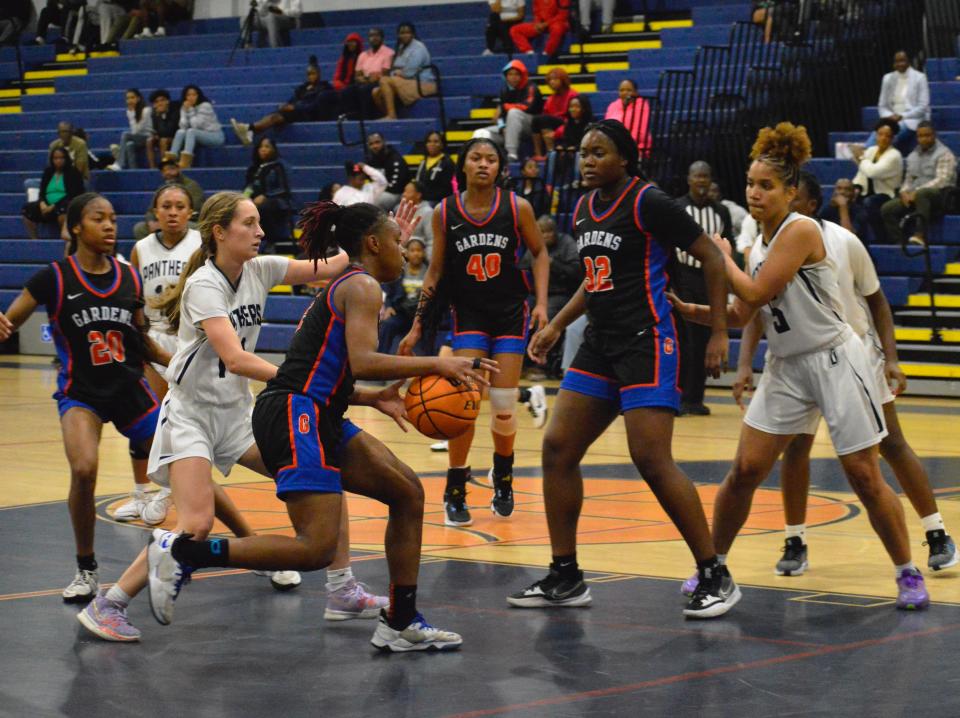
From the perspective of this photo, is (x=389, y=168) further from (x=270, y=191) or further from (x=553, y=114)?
(x=553, y=114)

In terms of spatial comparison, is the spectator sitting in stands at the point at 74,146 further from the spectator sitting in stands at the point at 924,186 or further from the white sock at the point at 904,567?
the white sock at the point at 904,567

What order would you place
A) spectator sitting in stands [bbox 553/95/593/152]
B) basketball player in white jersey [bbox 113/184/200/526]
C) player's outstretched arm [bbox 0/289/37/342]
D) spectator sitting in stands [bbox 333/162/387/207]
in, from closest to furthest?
A: player's outstretched arm [bbox 0/289/37/342] < basketball player in white jersey [bbox 113/184/200/526] < spectator sitting in stands [bbox 553/95/593/152] < spectator sitting in stands [bbox 333/162/387/207]

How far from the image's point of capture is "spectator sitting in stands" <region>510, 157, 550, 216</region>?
17219 millimetres

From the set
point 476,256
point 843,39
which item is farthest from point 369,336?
point 843,39

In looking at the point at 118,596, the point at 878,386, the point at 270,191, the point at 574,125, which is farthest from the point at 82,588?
the point at 270,191

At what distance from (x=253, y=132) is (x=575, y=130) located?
5.97 metres

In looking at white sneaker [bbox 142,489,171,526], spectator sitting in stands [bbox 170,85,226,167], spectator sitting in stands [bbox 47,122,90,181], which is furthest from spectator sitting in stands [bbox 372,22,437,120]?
white sneaker [bbox 142,489,171,526]

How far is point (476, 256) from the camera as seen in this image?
27.5ft

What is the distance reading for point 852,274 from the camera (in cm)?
661

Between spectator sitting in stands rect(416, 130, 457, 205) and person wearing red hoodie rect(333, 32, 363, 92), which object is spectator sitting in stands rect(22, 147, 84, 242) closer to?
person wearing red hoodie rect(333, 32, 363, 92)

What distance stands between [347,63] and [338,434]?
672 inches

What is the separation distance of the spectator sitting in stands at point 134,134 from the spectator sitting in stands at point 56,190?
3.39 feet

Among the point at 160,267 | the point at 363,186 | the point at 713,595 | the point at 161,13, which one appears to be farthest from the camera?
the point at 161,13

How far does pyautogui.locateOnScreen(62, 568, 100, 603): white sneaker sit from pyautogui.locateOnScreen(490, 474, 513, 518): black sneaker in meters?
2.69
